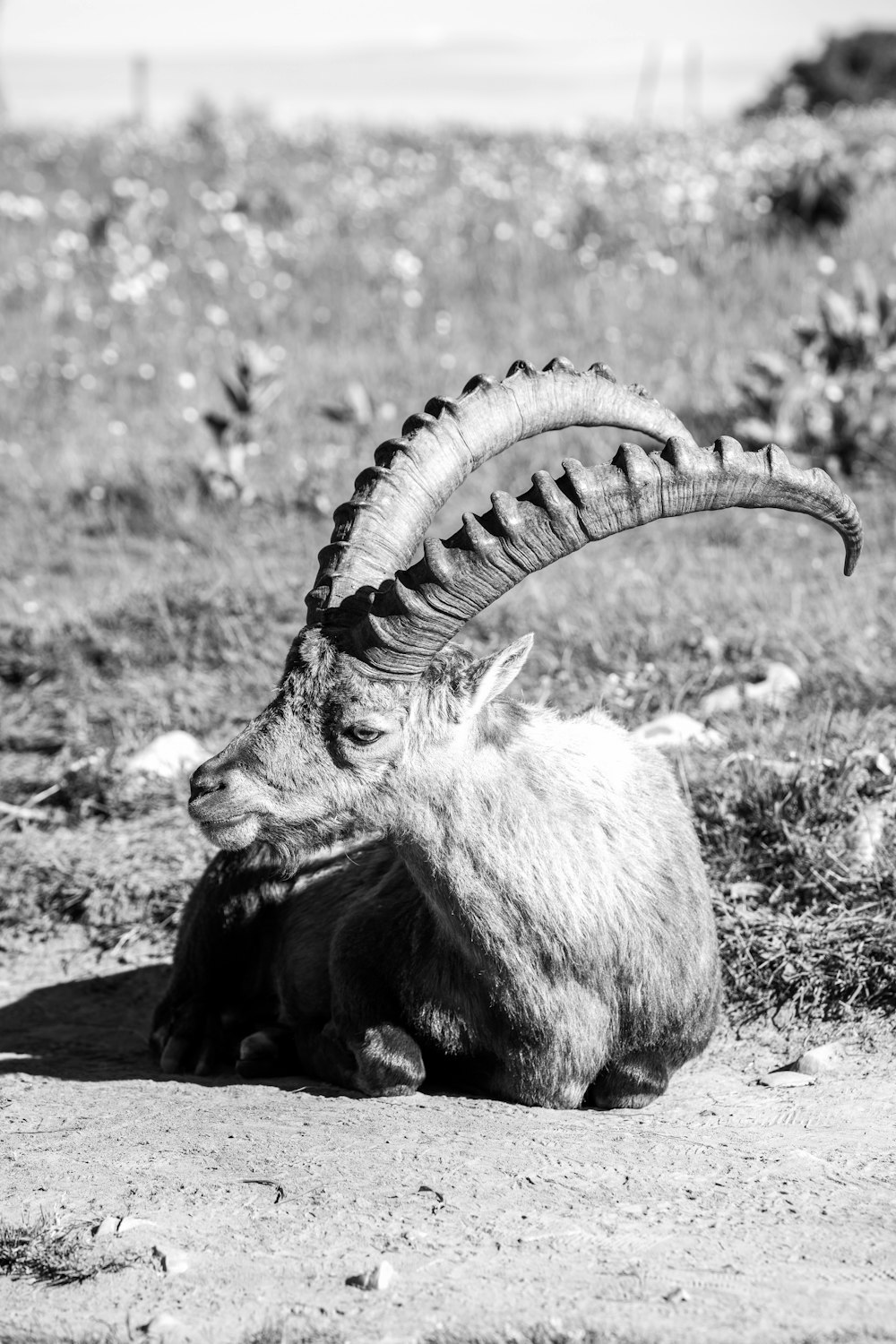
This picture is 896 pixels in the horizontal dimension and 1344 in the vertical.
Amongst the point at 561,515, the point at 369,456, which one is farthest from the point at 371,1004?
the point at 369,456

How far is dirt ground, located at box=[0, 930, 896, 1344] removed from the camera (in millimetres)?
3127

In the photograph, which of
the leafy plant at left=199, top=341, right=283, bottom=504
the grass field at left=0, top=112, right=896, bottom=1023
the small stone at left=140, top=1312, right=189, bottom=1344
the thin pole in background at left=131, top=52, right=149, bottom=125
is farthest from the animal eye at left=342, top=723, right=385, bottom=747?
the thin pole in background at left=131, top=52, right=149, bottom=125

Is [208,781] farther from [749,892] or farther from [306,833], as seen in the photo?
[749,892]

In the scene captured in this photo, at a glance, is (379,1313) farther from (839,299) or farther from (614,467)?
(839,299)

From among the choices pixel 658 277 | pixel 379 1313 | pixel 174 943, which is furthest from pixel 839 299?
pixel 379 1313

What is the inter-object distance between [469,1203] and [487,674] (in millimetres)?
1238

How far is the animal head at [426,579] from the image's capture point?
3.76 meters

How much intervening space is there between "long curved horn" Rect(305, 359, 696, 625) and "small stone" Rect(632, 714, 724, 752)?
188cm

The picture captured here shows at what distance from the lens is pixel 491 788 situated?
395cm

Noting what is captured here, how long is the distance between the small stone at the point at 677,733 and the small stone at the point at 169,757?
1.80 meters

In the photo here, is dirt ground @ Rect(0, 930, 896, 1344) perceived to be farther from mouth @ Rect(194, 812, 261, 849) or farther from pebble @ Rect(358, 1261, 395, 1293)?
mouth @ Rect(194, 812, 261, 849)

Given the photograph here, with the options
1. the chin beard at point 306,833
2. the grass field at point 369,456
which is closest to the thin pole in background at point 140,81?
the grass field at point 369,456

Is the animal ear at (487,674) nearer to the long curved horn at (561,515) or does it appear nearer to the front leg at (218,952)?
the long curved horn at (561,515)

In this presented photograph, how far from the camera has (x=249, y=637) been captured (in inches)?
293
